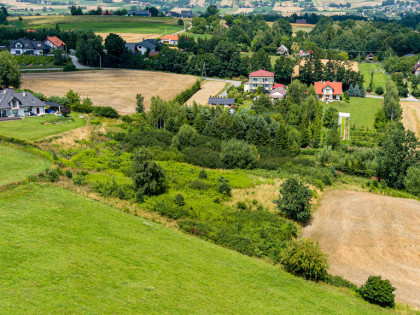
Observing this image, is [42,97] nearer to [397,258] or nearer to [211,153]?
[211,153]

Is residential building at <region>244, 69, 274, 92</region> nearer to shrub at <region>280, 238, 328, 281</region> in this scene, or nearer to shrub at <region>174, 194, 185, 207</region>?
shrub at <region>174, 194, 185, 207</region>

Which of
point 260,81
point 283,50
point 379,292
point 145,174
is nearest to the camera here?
point 379,292

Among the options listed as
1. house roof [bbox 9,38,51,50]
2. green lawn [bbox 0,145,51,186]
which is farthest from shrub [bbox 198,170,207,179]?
house roof [bbox 9,38,51,50]

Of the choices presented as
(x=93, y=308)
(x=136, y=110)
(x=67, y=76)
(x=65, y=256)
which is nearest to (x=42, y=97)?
(x=136, y=110)

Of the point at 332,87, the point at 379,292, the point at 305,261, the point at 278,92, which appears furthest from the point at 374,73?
the point at 379,292

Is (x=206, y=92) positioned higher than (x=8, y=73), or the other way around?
(x=8, y=73)

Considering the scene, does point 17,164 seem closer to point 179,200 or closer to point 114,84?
point 179,200
